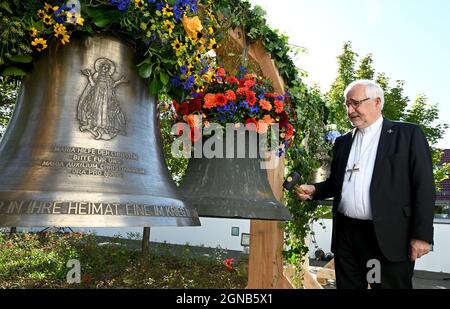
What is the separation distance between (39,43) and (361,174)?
1.89 metres

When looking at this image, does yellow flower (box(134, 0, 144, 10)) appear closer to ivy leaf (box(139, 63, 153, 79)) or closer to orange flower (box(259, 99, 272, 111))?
ivy leaf (box(139, 63, 153, 79))

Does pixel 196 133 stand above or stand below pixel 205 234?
above

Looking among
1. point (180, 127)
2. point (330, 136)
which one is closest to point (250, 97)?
point (180, 127)

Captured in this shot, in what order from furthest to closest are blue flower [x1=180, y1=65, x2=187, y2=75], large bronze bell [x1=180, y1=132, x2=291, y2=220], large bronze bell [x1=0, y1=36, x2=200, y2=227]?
1. large bronze bell [x1=180, y1=132, x2=291, y2=220]
2. blue flower [x1=180, y1=65, x2=187, y2=75]
3. large bronze bell [x1=0, y1=36, x2=200, y2=227]

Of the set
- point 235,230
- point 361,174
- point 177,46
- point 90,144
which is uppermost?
point 177,46

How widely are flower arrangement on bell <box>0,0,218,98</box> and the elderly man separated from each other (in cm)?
119

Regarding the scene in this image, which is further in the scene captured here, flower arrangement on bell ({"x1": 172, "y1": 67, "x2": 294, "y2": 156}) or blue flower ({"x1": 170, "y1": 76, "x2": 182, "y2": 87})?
flower arrangement on bell ({"x1": 172, "y1": 67, "x2": 294, "y2": 156})

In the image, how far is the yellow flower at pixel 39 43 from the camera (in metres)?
1.69

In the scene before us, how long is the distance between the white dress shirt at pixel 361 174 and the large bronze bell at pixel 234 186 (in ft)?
1.24

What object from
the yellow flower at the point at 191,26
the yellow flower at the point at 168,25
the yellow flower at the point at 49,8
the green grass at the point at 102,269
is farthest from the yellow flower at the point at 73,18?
the green grass at the point at 102,269

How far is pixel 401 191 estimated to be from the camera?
236 centimetres

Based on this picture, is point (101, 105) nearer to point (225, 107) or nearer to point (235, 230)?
point (225, 107)

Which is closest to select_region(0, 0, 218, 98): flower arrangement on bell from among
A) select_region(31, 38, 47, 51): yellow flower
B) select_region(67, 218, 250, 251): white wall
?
select_region(31, 38, 47, 51): yellow flower

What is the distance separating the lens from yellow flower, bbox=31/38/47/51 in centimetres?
169
